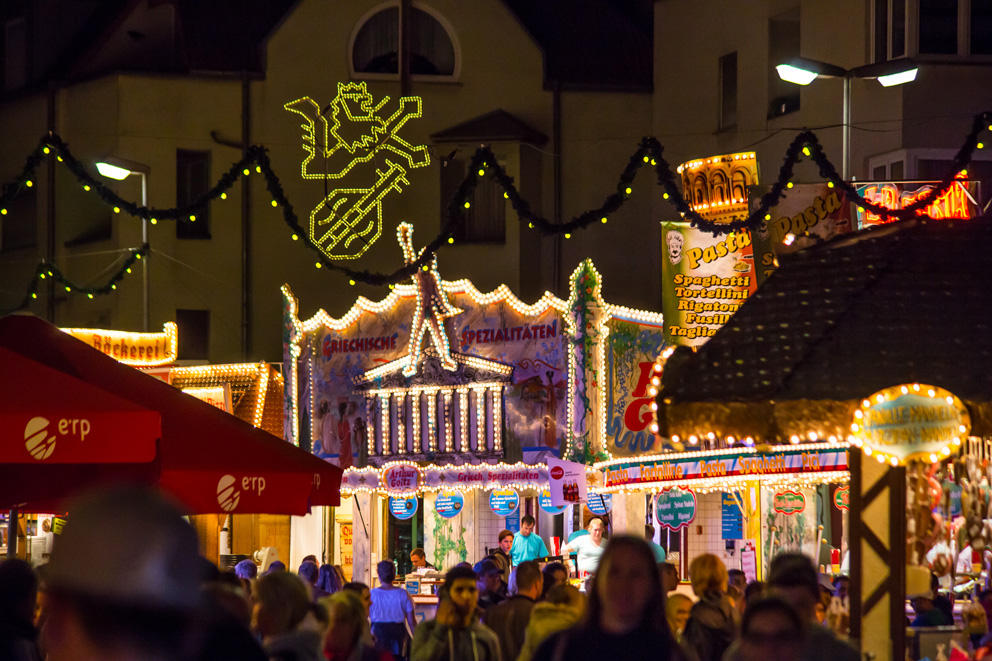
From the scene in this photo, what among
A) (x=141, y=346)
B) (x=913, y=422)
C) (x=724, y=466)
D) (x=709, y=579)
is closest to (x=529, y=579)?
(x=709, y=579)

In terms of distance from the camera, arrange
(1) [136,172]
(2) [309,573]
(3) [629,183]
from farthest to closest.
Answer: (1) [136,172]
(3) [629,183]
(2) [309,573]

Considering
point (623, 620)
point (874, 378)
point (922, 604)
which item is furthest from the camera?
point (922, 604)

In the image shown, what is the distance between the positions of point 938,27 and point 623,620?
18114mm

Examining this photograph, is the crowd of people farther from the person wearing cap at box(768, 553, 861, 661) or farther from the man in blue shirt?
the man in blue shirt

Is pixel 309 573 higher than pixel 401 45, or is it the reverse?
pixel 401 45

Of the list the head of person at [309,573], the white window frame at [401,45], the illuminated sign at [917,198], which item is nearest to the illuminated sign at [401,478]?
the head of person at [309,573]

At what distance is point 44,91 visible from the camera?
98.2 ft

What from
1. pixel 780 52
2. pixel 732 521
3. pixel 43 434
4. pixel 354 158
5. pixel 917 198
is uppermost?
pixel 780 52

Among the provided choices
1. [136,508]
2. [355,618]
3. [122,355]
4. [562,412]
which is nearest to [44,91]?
[122,355]

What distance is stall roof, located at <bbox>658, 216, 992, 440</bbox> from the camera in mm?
9344

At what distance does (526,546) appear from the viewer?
67.4ft

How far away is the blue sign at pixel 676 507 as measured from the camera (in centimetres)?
2062

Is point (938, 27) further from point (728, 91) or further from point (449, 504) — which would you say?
point (449, 504)

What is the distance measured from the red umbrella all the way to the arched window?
808 inches
